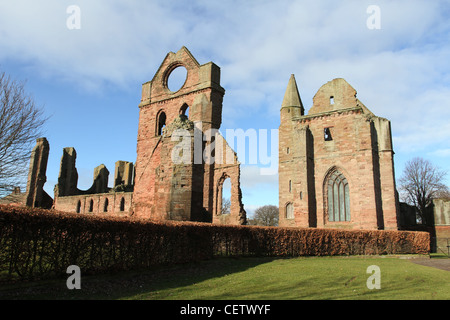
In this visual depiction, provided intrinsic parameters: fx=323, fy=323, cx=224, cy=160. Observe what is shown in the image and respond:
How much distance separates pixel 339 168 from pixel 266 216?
4494 centimetres

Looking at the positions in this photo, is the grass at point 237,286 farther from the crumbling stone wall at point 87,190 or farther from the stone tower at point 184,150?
the crumbling stone wall at point 87,190

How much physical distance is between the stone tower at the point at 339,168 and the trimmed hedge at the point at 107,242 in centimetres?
1270

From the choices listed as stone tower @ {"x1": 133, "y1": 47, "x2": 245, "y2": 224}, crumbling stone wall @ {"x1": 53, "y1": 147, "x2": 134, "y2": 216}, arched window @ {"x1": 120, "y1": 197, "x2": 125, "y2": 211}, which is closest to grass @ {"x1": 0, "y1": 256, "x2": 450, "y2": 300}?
stone tower @ {"x1": 133, "y1": 47, "x2": 245, "y2": 224}

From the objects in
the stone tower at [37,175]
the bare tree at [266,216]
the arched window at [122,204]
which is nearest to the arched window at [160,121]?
the arched window at [122,204]

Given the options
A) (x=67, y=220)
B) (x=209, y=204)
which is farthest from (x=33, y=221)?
(x=209, y=204)

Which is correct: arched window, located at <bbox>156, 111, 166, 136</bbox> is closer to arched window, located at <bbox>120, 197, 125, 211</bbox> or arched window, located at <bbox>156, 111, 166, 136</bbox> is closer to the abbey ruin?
the abbey ruin

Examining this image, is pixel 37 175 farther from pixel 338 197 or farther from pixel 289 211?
pixel 338 197

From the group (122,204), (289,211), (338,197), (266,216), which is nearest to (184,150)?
(338,197)

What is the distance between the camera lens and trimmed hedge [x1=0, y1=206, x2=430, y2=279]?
6311 millimetres

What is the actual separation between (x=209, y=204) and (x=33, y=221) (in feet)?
54.4

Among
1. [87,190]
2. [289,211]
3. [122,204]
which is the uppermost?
[87,190]

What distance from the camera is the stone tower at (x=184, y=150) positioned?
10.8m

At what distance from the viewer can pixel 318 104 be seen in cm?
2888

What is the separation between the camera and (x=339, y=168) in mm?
26500
